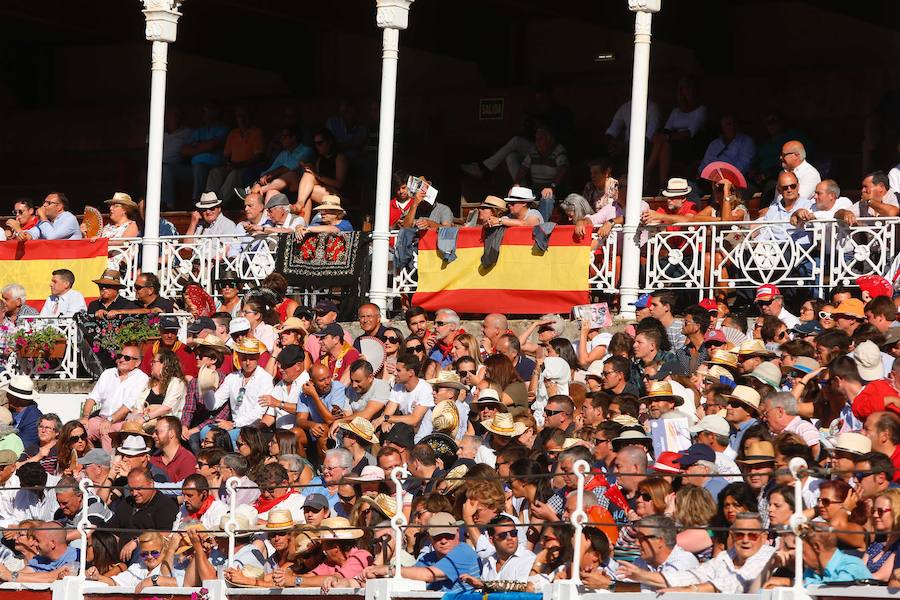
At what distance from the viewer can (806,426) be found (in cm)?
1242

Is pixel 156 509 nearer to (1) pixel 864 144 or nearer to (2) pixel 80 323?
(2) pixel 80 323

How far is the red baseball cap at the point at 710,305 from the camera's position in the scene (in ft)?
53.5

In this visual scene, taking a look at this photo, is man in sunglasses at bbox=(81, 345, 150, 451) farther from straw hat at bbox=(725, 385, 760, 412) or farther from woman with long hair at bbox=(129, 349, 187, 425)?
straw hat at bbox=(725, 385, 760, 412)

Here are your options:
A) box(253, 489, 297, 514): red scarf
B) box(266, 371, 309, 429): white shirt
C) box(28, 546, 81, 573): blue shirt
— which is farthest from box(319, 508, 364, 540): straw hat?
box(266, 371, 309, 429): white shirt

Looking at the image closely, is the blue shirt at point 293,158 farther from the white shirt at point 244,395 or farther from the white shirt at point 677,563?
the white shirt at point 677,563

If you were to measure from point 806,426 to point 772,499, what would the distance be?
2141 millimetres

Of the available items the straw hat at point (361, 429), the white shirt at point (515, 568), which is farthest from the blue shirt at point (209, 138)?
the white shirt at point (515, 568)

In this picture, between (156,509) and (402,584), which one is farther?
(156,509)

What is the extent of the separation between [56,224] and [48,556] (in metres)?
7.77

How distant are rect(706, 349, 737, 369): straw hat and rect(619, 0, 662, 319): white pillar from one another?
325cm

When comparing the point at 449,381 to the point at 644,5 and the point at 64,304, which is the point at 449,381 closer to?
the point at 644,5

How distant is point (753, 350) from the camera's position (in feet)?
46.0

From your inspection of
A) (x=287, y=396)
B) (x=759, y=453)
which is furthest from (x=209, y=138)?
(x=759, y=453)

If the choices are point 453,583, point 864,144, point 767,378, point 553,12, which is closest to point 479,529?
point 453,583
